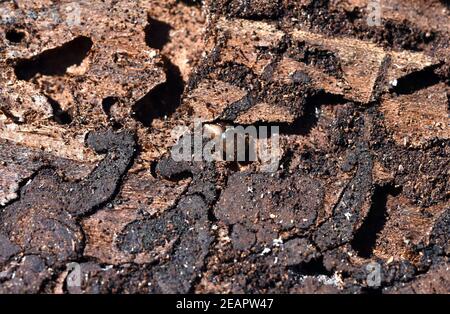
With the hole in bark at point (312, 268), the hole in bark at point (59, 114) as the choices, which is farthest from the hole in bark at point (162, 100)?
the hole in bark at point (312, 268)

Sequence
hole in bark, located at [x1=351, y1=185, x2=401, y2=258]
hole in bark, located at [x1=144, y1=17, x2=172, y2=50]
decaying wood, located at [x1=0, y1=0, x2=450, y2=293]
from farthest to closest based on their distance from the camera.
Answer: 1. hole in bark, located at [x1=144, y1=17, x2=172, y2=50]
2. hole in bark, located at [x1=351, y1=185, x2=401, y2=258]
3. decaying wood, located at [x1=0, y1=0, x2=450, y2=293]

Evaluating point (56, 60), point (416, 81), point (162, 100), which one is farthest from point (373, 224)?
point (56, 60)

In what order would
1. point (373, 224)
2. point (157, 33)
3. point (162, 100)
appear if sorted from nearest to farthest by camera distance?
point (373, 224)
point (162, 100)
point (157, 33)

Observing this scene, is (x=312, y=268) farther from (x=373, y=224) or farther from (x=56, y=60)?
(x=56, y=60)

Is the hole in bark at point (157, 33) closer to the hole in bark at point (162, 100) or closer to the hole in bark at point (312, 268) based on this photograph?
the hole in bark at point (162, 100)

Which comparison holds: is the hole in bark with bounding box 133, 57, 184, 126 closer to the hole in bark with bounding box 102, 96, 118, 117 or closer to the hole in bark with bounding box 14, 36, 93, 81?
the hole in bark with bounding box 102, 96, 118, 117

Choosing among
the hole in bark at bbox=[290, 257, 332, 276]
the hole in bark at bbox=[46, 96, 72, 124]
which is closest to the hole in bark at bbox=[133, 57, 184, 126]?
the hole in bark at bbox=[46, 96, 72, 124]

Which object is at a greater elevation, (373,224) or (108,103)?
(108,103)

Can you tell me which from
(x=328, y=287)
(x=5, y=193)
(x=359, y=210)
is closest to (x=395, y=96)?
(x=359, y=210)
